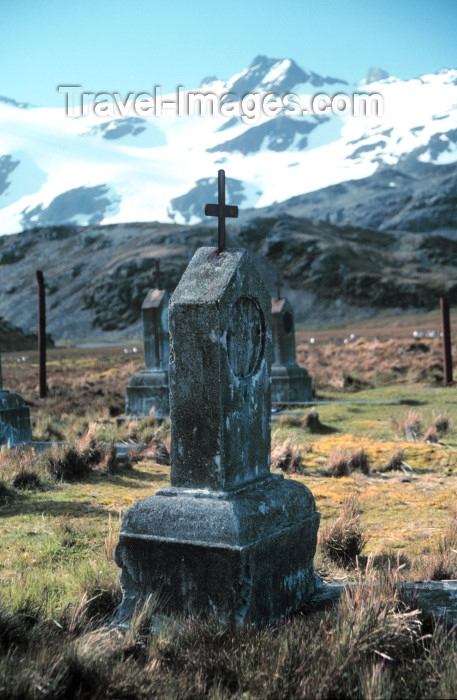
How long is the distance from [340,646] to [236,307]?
2241 mm

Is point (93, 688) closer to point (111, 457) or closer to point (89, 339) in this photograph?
point (111, 457)

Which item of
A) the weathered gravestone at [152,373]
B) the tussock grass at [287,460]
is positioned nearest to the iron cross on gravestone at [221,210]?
the tussock grass at [287,460]

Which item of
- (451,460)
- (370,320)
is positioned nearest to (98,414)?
(451,460)

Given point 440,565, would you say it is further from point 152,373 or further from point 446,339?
point 446,339

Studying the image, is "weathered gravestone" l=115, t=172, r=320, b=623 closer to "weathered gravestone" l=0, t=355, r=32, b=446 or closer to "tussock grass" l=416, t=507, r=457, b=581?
"tussock grass" l=416, t=507, r=457, b=581

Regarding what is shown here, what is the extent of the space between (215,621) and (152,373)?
12970 millimetres

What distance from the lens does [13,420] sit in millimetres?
11938

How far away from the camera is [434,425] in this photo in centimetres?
1296

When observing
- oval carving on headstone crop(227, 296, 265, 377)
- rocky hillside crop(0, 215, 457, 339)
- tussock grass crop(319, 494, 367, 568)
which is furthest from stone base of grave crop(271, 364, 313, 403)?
rocky hillside crop(0, 215, 457, 339)

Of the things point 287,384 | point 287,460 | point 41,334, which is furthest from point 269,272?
point 287,460

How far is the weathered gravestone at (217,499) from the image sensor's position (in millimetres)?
4371

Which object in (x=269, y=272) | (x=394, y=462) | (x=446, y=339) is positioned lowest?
(x=394, y=462)

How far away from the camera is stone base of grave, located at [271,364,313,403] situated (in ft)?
63.8

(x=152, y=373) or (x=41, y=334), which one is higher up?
(x=41, y=334)
